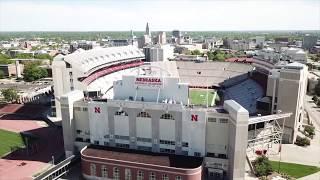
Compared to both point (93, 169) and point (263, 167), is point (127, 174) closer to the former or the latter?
point (93, 169)

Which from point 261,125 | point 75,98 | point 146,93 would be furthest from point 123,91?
point 261,125

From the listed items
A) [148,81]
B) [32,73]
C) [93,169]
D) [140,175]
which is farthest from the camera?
[32,73]

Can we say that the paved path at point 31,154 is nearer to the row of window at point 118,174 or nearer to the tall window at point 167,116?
the row of window at point 118,174

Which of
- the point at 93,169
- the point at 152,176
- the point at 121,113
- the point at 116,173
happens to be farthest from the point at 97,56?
the point at 152,176

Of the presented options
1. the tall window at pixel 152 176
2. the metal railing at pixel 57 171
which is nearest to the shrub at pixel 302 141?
the tall window at pixel 152 176

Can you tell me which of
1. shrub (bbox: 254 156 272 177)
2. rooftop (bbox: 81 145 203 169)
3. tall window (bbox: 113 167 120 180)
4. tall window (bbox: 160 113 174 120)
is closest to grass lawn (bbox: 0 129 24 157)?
rooftop (bbox: 81 145 203 169)

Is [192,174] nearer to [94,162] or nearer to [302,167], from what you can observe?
[94,162]
